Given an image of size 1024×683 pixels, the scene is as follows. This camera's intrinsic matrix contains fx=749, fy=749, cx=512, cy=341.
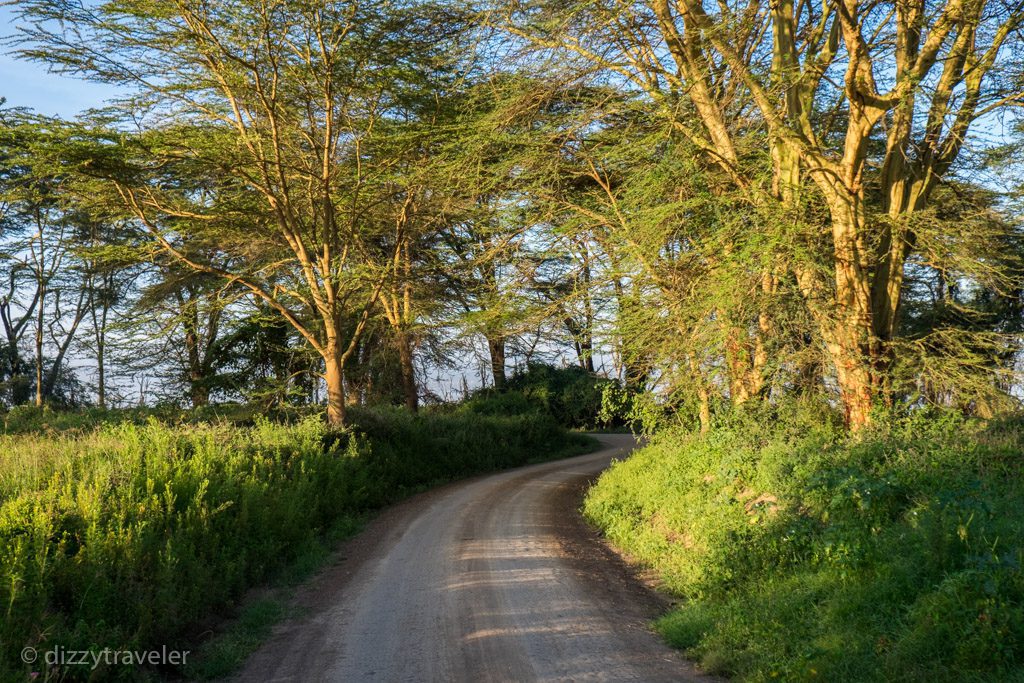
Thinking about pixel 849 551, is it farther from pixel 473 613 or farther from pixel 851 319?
pixel 851 319

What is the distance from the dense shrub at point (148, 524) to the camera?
5.64 m

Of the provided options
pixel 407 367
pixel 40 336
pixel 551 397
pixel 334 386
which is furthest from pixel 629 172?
pixel 40 336

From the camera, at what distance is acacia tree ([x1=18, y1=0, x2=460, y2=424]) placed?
1409 cm

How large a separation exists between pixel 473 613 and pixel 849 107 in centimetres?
900

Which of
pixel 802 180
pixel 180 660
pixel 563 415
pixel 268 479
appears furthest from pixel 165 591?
pixel 563 415

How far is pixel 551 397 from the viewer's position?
102ft

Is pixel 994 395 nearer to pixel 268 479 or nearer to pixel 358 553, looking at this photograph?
pixel 358 553

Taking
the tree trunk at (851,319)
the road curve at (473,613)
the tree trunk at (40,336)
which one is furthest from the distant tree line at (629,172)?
the tree trunk at (40,336)

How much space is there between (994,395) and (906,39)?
5161 mm

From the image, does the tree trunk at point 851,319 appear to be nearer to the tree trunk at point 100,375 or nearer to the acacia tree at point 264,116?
the acacia tree at point 264,116

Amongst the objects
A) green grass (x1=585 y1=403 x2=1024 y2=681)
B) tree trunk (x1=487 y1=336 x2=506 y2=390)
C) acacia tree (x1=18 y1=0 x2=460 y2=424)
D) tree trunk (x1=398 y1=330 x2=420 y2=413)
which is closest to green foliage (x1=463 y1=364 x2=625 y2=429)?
tree trunk (x1=487 y1=336 x2=506 y2=390)

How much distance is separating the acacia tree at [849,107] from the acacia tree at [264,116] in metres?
4.41

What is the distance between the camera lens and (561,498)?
1543cm

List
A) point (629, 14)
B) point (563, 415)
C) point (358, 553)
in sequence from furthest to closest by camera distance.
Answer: point (563, 415) → point (629, 14) → point (358, 553)
